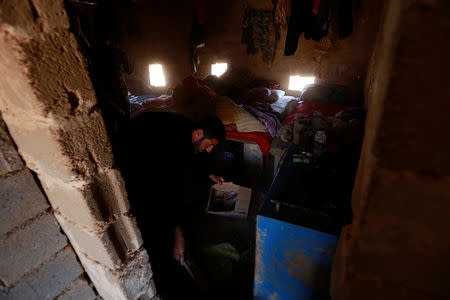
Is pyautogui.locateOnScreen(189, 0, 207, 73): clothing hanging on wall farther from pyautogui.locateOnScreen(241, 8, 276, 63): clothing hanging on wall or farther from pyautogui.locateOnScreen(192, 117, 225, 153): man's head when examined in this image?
pyautogui.locateOnScreen(192, 117, 225, 153): man's head

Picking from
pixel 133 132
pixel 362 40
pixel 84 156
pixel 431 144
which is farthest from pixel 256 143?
pixel 362 40

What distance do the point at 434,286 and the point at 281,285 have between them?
1575 mm

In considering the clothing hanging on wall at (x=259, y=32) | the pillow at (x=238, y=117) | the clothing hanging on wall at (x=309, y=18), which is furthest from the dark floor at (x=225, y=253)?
the clothing hanging on wall at (x=259, y=32)

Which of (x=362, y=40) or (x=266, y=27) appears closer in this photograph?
(x=362, y=40)

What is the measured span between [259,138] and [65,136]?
3524 millimetres

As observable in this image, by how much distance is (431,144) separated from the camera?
58 cm

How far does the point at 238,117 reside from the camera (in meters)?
4.50

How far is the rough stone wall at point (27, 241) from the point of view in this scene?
125cm

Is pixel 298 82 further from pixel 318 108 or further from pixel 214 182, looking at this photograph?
pixel 214 182

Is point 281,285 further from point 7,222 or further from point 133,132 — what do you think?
point 133,132

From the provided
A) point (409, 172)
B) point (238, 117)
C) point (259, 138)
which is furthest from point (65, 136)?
point (238, 117)

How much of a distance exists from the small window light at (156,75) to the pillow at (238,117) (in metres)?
5.29

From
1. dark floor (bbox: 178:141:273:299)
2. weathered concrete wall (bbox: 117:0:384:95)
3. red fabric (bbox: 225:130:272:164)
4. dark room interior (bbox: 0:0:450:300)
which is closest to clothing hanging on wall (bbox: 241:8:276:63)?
weathered concrete wall (bbox: 117:0:384:95)

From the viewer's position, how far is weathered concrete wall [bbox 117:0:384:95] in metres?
5.52
